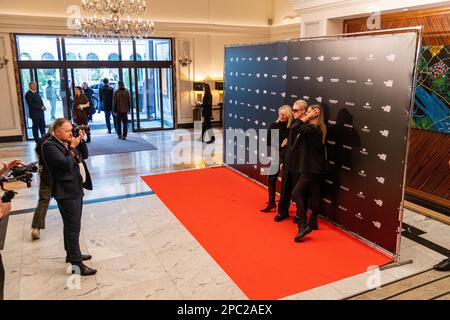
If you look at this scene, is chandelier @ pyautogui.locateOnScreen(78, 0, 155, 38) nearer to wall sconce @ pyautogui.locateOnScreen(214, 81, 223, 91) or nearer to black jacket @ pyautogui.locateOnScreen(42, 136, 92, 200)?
wall sconce @ pyautogui.locateOnScreen(214, 81, 223, 91)

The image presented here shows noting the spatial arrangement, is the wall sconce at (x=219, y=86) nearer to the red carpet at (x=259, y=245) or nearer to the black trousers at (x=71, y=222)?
the red carpet at (x=259, y=245)

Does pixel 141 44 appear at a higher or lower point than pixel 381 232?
higher

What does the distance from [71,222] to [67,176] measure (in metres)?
0.47

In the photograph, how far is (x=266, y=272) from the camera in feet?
13.1

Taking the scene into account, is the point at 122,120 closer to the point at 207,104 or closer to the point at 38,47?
the point at 207,104

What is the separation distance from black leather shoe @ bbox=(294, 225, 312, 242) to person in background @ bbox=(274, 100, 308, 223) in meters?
0.48

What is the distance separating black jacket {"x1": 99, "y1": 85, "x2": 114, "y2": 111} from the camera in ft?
36.8

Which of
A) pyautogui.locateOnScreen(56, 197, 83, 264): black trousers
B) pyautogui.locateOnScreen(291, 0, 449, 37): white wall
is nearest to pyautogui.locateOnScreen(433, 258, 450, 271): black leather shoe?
pyautogui.locateOnScreen(291, 0, 449, 37): white wall

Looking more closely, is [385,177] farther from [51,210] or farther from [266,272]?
[51,210]

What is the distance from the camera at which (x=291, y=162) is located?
4.72 metres

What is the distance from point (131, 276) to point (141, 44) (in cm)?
943

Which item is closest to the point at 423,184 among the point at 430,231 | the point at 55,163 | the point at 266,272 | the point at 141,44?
the point at 430,231

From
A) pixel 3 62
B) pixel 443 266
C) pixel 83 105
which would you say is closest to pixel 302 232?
pixel 443 266

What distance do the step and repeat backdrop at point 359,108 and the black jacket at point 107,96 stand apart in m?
6.46
